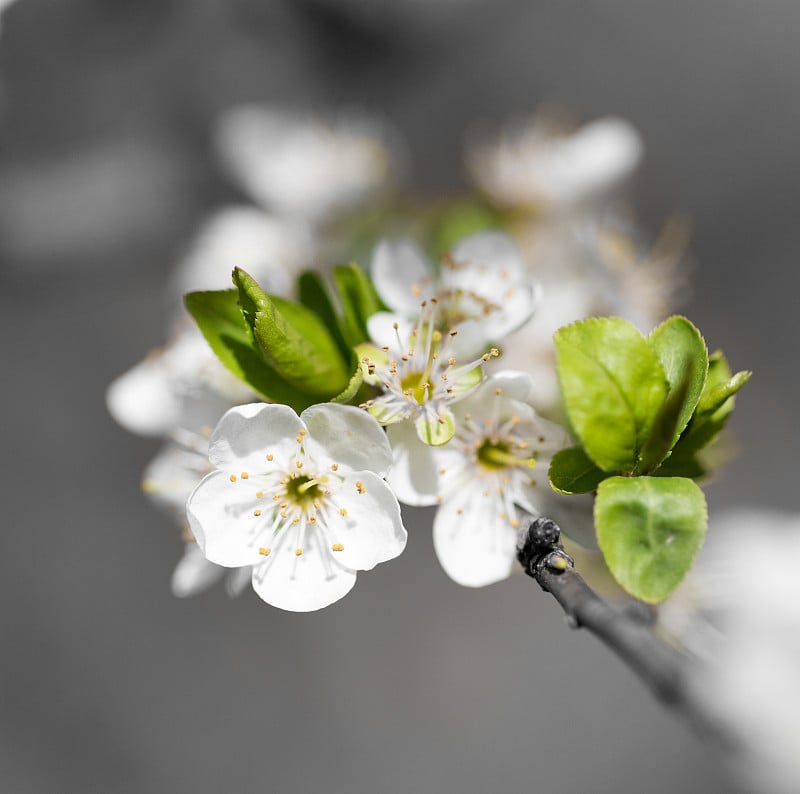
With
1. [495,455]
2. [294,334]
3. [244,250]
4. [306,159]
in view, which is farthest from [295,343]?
[306,159]

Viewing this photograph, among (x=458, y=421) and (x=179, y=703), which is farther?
(x=179, y=703)

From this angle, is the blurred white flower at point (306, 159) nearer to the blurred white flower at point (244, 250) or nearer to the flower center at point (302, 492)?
the blurred white flower at point (244, 250)

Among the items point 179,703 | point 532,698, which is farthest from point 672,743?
point 179,703

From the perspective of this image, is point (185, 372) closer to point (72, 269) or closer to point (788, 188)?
point (72, 269)

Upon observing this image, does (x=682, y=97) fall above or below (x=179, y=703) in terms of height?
above

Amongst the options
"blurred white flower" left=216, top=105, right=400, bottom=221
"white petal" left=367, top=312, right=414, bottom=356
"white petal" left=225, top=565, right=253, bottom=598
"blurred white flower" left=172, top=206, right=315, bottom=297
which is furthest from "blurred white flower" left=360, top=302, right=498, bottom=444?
"blurred white flower" left=216, top=105, right=400, bottom=221

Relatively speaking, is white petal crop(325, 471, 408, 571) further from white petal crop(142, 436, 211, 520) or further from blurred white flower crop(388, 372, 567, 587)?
white petal crop(142, 436, 211, 520)

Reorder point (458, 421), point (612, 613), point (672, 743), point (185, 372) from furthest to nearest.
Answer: point (672, 743) → point (185, 372) → point (458, 421) → point (612, 613)
